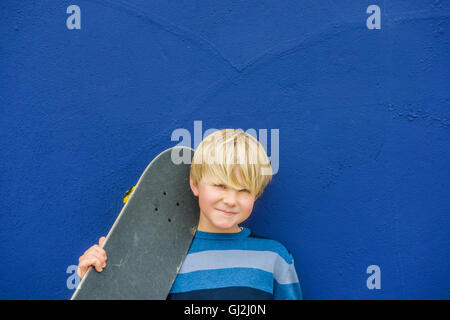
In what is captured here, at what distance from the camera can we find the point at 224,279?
119 centimetres

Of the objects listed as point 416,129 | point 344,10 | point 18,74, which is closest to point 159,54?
point 18,74

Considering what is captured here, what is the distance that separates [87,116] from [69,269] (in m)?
0.57

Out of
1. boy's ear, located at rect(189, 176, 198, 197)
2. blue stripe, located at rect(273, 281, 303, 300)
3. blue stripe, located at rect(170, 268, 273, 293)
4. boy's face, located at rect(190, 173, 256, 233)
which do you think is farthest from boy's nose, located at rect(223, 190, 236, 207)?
blue stripe, located at rect(273, 281, 303, 300)

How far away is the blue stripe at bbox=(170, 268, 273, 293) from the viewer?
46.7 inches

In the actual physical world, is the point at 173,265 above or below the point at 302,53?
below

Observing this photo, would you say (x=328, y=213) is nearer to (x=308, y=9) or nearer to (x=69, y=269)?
(x=308, y=9)

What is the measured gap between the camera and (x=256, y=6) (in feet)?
4.48

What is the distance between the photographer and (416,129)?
1.38m

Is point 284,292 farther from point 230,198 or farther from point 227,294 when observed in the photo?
point 230,198

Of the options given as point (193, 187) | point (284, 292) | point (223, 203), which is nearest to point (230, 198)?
point (223, 203)

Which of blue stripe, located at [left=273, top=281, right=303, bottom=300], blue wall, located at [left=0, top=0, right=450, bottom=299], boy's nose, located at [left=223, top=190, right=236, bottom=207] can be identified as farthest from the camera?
blue wall, located at [left=0, top=0, right=450, bottom=299]

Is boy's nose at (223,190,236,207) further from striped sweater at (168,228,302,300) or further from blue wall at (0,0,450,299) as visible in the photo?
blue wall at (0,0,450,299)
